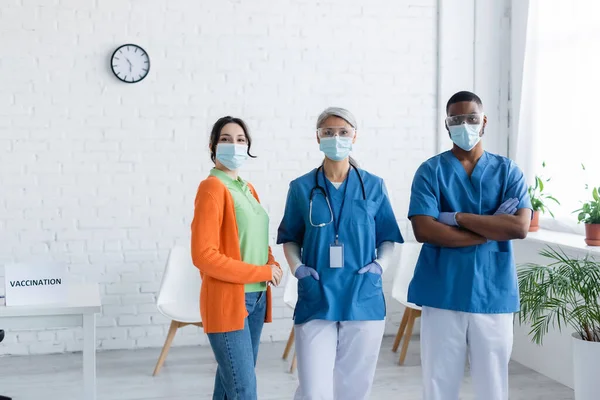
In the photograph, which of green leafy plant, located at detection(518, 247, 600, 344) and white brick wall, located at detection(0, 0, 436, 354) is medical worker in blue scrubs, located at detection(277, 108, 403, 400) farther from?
white brick wall, located at detection(0, 0, 436, 354)

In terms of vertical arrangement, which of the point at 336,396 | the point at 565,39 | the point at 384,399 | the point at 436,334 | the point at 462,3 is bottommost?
the point at 384,399

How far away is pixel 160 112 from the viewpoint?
4.80m

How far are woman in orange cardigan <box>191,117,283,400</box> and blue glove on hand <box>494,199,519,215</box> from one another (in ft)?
2.85

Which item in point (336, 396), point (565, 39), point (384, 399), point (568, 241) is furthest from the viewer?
point (565, 39)

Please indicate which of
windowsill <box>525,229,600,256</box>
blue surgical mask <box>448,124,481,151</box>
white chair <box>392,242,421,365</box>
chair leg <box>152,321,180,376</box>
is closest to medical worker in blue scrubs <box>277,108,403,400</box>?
blue surgical mask <box>448,124,481,151</box>

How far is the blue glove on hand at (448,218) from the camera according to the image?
270 cm

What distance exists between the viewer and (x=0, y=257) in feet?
15.2

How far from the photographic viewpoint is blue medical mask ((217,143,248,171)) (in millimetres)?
2678

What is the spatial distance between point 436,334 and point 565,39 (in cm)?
263

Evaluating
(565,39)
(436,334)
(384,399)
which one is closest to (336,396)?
(436,334)

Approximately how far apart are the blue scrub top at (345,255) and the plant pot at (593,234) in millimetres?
1756

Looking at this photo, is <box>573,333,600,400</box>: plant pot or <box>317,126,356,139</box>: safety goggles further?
<box>573,333,600,400</box>: plant pot

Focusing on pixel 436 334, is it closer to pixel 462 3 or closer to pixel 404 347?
pixel 404 347

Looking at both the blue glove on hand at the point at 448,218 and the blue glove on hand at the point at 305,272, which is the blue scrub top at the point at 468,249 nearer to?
the blue glove on hand at the point at 448,218
